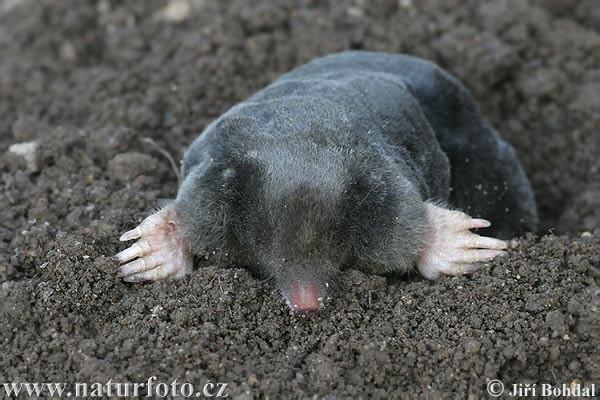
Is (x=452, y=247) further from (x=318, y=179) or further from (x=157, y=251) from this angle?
(x=157, y=251)

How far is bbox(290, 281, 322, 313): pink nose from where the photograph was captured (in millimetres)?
2758

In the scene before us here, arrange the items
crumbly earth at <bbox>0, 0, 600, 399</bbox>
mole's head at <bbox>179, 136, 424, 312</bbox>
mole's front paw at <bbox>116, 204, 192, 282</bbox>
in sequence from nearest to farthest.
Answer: crumbly earth at <bbox>0, 0, 600, 399</bbox>, mole's head at <bbox>179, 136, 424, 312</bbox>, mole's front paw at <bbox>116, 204, 192, 282</bbox>

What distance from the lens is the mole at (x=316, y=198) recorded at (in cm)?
282

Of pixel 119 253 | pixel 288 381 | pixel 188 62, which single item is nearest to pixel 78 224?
pixel 119 253

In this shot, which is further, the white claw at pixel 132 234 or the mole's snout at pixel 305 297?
the white claw at pixel 132 234

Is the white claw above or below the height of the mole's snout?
above

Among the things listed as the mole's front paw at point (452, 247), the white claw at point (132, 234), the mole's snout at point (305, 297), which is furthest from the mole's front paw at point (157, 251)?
the mole's front paw at point (452, 247)

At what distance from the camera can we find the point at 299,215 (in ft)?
9.12

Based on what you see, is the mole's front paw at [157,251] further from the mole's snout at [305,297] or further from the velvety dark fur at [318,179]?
the mole's snout at [305,297]

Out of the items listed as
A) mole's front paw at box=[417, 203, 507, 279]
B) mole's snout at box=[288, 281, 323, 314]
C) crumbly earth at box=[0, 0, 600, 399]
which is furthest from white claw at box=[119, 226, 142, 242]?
mole's front paw at box=[417, 203, 507, 279]

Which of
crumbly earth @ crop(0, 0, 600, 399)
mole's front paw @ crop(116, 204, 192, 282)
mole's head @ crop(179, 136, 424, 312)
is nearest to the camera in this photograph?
crumbly earth @ crop(0, 0, 600, 399)

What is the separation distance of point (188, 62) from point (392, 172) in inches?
76.0

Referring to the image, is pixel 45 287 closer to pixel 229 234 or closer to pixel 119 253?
pixel 119 253

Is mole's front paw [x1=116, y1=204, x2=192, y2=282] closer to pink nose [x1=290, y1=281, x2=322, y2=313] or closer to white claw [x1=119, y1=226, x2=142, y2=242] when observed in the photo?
white claw [x1=119, y1=226, x2=142, y2=242]
